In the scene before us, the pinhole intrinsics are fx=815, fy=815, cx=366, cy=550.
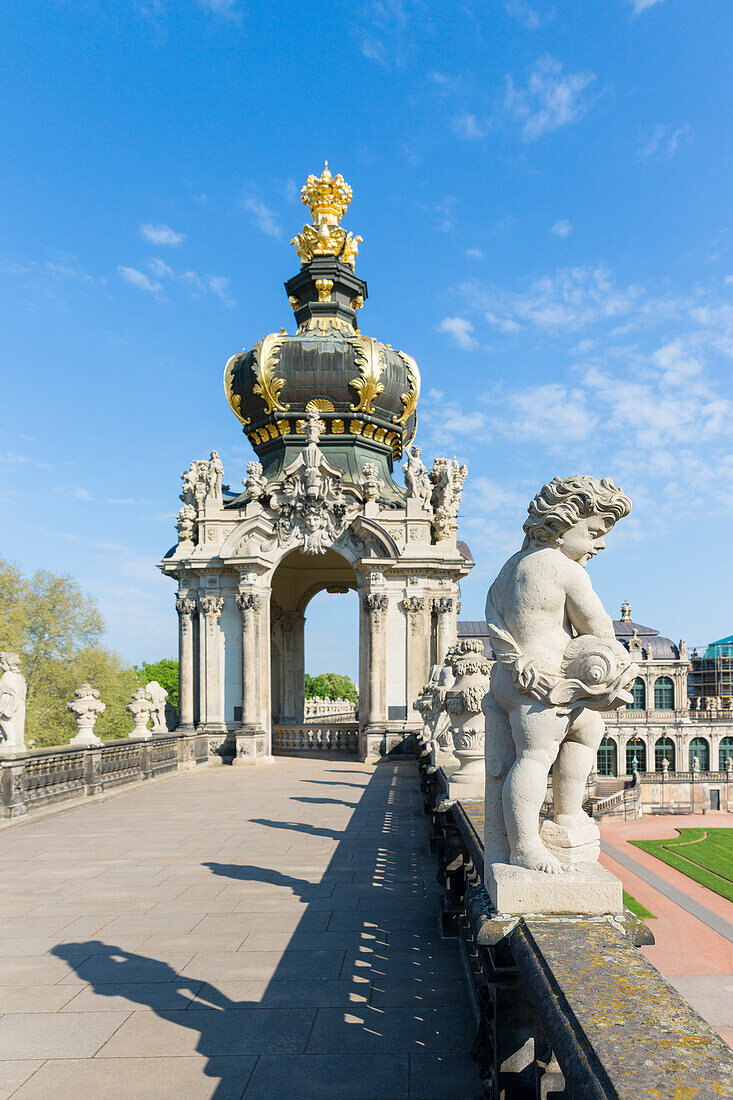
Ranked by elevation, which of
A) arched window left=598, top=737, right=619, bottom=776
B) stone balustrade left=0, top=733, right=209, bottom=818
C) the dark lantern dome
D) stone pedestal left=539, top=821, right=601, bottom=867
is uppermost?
the dark lantern dome

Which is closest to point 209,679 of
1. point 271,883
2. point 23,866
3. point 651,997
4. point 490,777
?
point 23,866

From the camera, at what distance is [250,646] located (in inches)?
990

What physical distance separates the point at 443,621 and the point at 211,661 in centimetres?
741

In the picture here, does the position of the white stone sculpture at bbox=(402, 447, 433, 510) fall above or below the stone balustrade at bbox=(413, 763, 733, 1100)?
above

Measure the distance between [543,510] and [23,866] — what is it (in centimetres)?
902

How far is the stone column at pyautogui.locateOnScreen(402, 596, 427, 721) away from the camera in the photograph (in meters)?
25.2

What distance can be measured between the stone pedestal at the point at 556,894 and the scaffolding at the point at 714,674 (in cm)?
9129

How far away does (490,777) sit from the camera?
447cm

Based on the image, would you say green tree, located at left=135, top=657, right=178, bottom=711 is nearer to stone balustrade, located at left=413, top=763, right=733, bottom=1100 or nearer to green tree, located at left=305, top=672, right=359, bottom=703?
green tree, located at left=305, top=672, right=359, bottom=703

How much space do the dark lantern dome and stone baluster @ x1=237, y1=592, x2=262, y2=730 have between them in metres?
6.06

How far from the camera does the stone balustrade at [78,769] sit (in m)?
13.7

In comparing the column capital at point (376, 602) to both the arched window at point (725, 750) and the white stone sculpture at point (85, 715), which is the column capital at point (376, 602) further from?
the arched window at point (725, 750)

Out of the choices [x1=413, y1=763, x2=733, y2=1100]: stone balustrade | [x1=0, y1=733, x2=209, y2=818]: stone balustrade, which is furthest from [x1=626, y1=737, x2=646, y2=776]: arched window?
[x1=413, y1=763, x2=733, y2=1100]: stone balustrade

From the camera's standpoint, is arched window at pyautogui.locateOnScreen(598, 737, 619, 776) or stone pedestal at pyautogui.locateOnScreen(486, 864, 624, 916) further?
arched window at pyautogui.locateOnScreen(598, 737, 619, 776)
